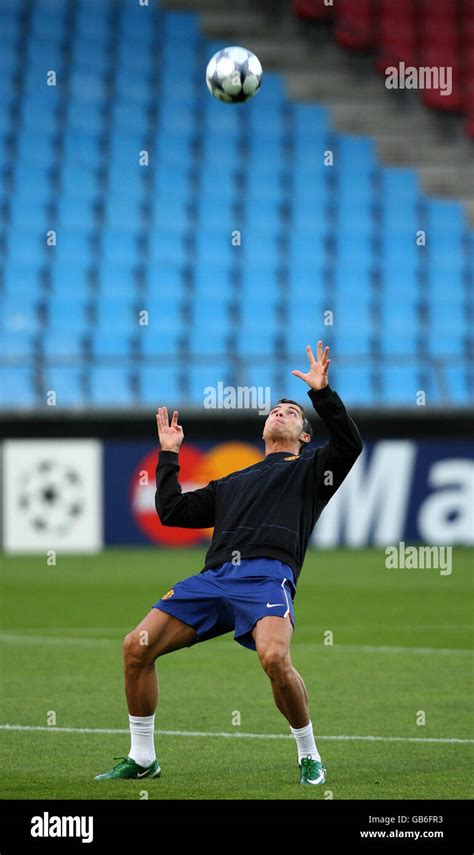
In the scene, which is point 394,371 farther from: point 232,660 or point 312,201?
point 232,660

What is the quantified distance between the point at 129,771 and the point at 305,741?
87cm

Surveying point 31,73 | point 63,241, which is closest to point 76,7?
point 31,73

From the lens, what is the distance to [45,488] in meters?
20.6

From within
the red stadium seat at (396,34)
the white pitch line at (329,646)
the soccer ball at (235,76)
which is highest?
the red stadium seat at (396,34)

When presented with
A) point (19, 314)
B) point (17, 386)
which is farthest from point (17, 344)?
point (17, 386)

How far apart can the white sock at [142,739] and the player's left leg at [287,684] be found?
2.21ft

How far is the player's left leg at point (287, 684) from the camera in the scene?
255 inches

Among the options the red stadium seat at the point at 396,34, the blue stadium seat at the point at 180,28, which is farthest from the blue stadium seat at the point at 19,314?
the red stadium seat at the point at 396,34

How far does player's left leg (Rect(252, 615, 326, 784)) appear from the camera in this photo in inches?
255

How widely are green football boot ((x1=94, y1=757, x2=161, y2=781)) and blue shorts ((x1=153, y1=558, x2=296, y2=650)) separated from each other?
667 mm

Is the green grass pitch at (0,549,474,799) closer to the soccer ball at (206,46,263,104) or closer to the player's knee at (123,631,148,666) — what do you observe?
the player's knee at (123,631,148,666)

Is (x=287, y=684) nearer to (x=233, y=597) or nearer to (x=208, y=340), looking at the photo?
(x=233, y=597)

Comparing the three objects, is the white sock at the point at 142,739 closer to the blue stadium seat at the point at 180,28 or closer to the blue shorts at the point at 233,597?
the blue shorts at the point at 233,597
